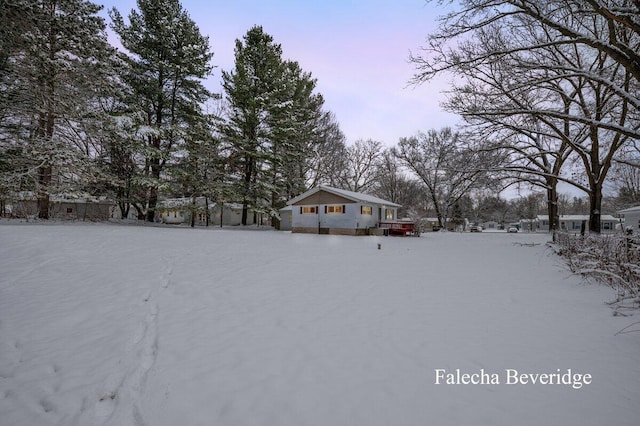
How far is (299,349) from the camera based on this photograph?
3.77m

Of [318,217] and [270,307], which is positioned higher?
[318,217]

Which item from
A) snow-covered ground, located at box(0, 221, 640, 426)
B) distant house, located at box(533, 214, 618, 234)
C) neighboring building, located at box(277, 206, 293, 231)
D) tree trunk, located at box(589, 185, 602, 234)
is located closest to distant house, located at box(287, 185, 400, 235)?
neighboring building, located at box(277, 206, 293, 231)

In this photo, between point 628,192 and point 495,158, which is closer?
point 495,158

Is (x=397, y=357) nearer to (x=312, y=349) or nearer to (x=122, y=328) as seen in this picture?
(x=312, y=349)

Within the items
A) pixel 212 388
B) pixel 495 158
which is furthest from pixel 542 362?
pixel 495 158

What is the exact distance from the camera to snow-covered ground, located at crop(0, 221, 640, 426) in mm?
2631

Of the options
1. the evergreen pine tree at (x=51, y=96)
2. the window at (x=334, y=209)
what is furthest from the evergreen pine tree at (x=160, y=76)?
the window at (x=334, y=209)

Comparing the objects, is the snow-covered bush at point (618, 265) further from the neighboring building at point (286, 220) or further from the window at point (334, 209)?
the neighboring building at point (286, 220)

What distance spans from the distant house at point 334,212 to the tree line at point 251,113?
12.0 ft

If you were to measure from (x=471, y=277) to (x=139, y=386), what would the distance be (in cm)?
815

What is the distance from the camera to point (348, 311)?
17.0 ft

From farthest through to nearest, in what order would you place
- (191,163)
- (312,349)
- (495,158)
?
1. (191,163)
2. (495,158)
3. (312,349)

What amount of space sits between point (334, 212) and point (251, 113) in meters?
12.0

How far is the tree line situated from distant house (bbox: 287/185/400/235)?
3.66 metres
